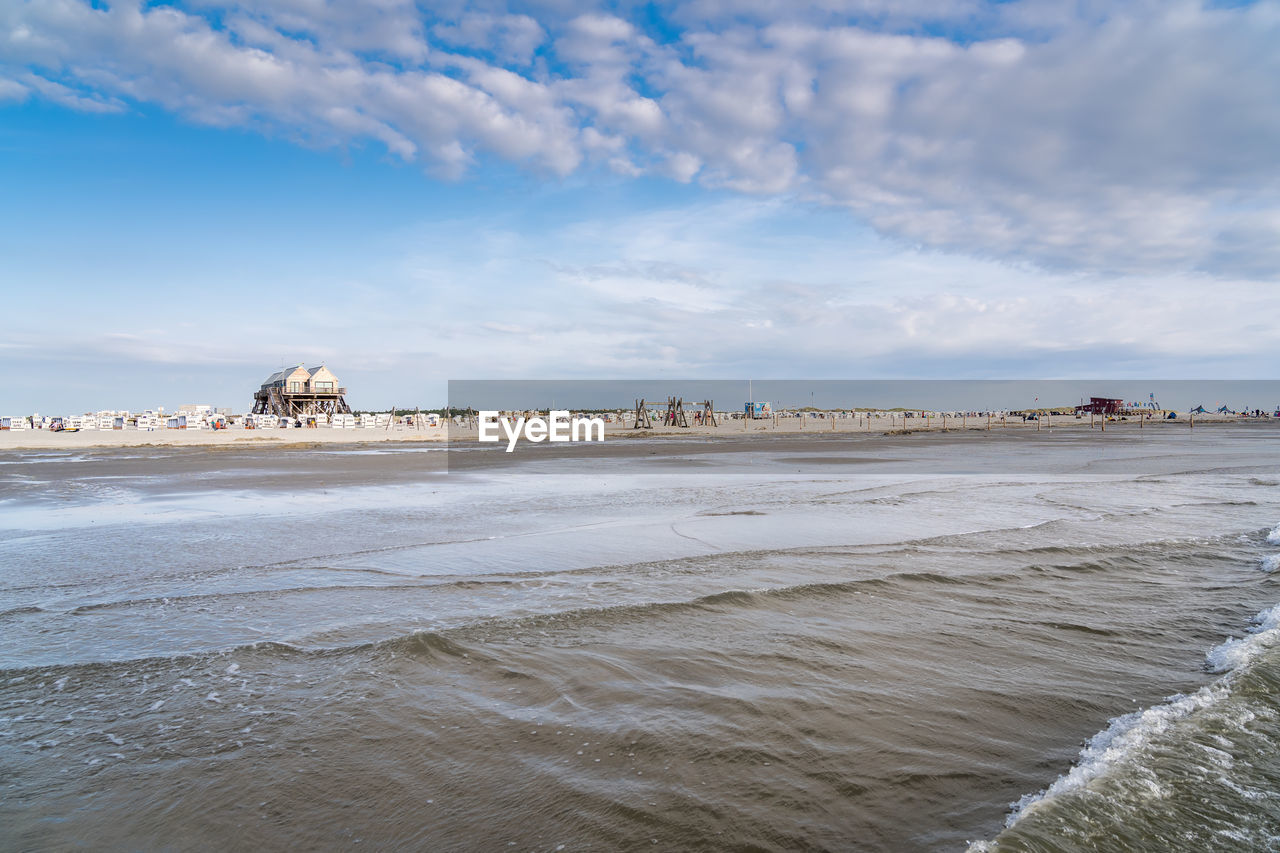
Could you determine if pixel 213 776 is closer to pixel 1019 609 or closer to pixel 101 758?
pixel 101 758

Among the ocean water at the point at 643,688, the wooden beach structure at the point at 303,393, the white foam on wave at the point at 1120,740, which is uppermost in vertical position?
the wooden beach structure at the point at 303,393

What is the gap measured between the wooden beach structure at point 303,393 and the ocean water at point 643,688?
6118 centimetres

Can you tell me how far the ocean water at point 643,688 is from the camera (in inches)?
103

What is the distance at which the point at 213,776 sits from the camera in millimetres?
2953

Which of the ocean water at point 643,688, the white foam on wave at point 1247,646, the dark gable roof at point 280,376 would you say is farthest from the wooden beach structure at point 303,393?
the white foam on wave at point 1247,646

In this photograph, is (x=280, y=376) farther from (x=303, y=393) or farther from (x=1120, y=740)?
(x=1120, y=740)

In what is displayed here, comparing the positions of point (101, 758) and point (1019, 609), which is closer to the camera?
point (101, 758)

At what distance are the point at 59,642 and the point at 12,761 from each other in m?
2.02

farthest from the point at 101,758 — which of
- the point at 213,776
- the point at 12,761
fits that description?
the point at 213,776

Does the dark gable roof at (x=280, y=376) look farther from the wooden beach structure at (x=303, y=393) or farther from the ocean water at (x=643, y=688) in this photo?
the ocean water at (x=643, y=688)

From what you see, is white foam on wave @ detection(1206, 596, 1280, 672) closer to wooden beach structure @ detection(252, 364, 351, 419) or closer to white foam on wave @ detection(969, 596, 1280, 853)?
white foam on wave @ detection(969, 596, 1280, 853)

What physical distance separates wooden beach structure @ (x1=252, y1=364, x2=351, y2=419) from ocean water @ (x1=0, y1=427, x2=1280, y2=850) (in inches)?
2409

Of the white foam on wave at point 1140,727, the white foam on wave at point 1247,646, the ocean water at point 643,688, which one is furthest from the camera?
the white foam on wave at point 1247,646

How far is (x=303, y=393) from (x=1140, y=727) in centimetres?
7165
